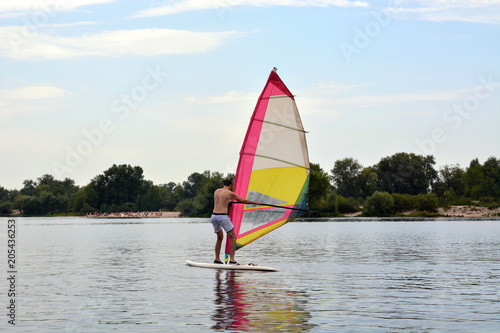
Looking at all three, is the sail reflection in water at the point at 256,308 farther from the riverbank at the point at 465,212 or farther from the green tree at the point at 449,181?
the green tree at the point at 449,181

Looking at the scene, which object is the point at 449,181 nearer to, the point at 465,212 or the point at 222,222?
the point at 465,212

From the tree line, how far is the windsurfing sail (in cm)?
8680

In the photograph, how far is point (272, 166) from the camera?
68.0ft

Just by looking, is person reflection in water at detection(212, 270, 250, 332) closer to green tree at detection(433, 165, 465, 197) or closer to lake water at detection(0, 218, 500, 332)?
lake water at detection(0, 218, 500, 332)

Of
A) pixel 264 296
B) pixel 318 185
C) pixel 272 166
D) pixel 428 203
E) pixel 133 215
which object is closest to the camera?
pixel 264 296

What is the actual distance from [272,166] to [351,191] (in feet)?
475

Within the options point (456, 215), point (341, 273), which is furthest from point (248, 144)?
point (456, 215)

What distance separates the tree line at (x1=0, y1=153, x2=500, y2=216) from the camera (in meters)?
121

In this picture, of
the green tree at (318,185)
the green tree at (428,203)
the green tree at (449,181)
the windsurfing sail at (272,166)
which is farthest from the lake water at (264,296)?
the green tree at (449,181)

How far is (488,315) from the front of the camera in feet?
41.1

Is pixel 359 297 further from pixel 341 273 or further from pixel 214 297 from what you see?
pixel 341 273

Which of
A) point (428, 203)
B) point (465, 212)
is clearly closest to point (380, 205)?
point (428, 203)

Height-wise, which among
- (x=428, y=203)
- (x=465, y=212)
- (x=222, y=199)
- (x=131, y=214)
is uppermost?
(x=428, y=203)

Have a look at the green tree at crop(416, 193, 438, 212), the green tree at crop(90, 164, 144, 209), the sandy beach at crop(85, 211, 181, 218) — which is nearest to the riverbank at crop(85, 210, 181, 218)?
the sandy beach at crop(85, 211, 181, 218)
